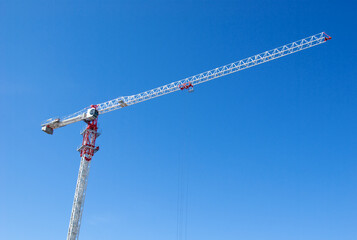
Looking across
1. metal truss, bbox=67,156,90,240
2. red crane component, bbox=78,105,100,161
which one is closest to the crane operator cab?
red crane component, bbox=78,105,100,161

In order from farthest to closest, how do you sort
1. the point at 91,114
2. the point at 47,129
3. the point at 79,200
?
1. the point at 47,129
2. the point at 91,114
3. the point at 79,200

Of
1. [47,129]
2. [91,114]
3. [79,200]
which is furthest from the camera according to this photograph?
[47,129]

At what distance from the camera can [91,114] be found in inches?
4424

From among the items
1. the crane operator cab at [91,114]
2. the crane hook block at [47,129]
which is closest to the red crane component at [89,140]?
the crane operator cab at [91,114]

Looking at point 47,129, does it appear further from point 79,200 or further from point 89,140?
point 79,200

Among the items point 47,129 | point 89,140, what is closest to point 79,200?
point 89,140

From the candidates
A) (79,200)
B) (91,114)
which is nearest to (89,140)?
(91,114)

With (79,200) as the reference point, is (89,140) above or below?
above

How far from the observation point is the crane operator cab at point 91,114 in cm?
11219

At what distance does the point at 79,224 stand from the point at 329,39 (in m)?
88.5

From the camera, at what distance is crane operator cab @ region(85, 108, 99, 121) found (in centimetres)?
11219

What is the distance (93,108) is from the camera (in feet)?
374

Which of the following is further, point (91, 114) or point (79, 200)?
point (91, 114)

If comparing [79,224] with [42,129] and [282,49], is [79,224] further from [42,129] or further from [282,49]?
[282,49]
